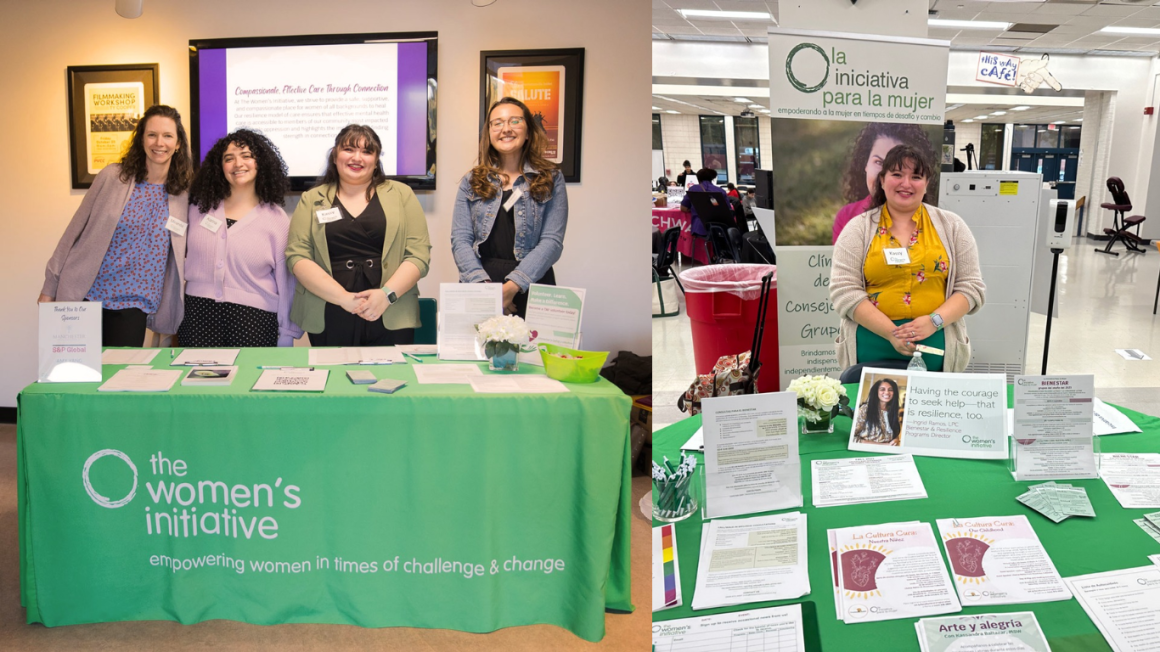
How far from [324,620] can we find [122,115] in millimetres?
2037

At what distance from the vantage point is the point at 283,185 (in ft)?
9.05

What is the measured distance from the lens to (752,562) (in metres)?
1.30

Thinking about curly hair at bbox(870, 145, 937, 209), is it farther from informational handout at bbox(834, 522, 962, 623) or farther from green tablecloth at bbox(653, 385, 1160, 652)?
informational handout at bbox(834, 522, 962, 623)

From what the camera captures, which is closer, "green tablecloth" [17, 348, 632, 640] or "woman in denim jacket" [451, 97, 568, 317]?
"green tablecloth" [17, 348, 632, 640]

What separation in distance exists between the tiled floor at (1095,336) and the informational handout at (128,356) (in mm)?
1679

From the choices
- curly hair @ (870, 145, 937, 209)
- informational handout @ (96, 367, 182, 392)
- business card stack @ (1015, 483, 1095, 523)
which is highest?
curly hair @ (870, 145, 937, 209)

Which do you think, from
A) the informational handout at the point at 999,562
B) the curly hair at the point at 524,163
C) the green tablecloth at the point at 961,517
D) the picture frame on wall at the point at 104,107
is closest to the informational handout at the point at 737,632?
the green tablecloth at the point at 961,517

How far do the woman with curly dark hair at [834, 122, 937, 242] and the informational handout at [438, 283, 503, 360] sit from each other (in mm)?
1141

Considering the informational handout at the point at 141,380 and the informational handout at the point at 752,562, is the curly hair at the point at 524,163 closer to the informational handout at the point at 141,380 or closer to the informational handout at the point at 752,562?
the informational handout at the point at 141,380

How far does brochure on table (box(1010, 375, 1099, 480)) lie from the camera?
62.4 inches

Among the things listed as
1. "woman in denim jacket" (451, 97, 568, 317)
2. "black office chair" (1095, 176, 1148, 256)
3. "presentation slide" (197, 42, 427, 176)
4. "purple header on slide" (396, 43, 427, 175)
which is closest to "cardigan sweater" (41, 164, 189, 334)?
"presentation slide" (197, 42, 427, 176)

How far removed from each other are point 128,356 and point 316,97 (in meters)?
1.15

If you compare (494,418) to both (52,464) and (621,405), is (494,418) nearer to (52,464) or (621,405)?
(621,405)

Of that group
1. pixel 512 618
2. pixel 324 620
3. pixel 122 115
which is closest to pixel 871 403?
pixel 512 618
